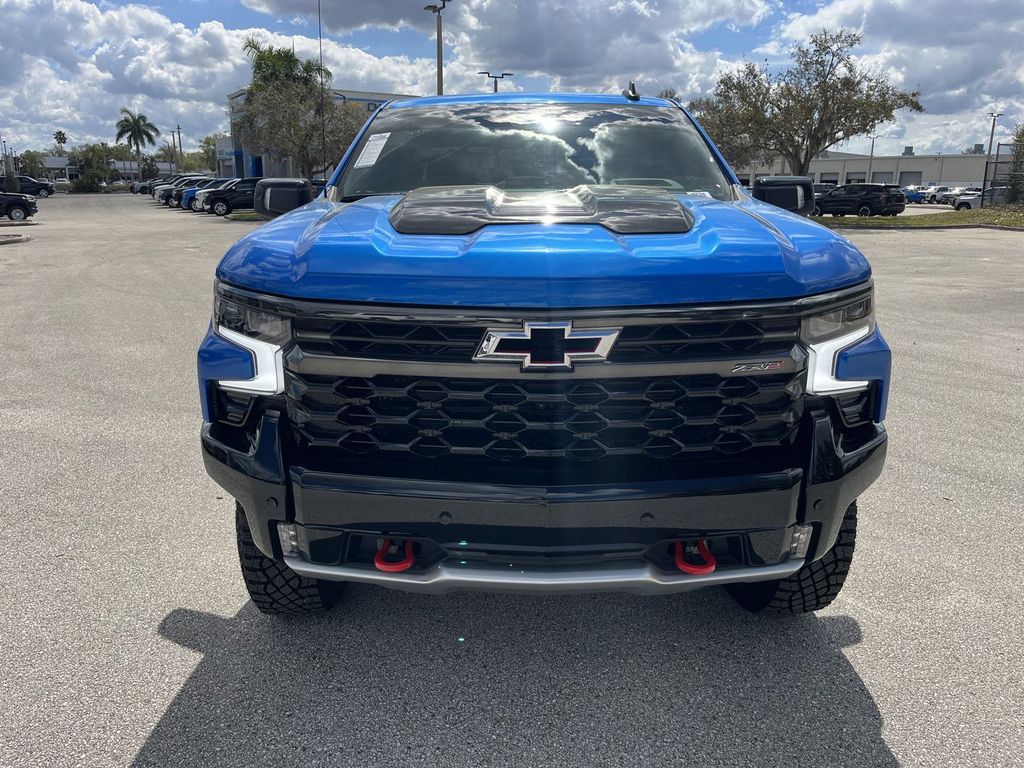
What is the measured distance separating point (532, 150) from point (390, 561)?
1999mm

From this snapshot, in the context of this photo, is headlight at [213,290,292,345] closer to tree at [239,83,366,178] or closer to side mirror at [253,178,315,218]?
side mirror at [253,178,315,218]

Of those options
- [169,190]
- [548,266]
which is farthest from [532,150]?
[169,190]

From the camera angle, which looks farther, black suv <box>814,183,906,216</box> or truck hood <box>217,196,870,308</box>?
black suv <box>814,183,906,216</box>

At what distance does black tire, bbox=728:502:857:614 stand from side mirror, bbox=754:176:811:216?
4.99 feet

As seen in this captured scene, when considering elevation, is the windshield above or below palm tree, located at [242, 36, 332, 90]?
below

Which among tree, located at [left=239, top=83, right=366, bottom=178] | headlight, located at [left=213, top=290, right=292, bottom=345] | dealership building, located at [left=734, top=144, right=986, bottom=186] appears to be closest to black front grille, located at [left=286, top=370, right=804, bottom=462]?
headlight, located at [left=213, top=290, right=292, bottom=345]

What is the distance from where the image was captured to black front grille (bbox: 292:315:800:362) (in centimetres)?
203

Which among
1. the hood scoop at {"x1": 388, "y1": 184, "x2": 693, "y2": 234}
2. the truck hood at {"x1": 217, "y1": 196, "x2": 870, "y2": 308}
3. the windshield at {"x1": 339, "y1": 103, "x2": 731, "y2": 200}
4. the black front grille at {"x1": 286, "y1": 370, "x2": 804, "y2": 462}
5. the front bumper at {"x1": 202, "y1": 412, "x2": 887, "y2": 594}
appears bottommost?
the front bumper at {"x1": 202, "y1": 412, "x2": 887, "y2": 594}

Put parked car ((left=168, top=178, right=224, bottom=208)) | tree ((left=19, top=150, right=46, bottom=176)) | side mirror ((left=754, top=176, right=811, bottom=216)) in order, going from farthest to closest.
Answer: tree ((left=19, top=150, right=46, bottom=176)) → parked car ((left=168, top=178, right=224, bottom=208)) → side mirror ((left=754, top=176, right=811, bottom=216))

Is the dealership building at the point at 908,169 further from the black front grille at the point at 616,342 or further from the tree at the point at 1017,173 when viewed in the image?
the black front grille at the point at 616,342

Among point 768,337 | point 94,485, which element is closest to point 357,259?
point 768,337

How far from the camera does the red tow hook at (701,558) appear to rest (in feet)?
7.19

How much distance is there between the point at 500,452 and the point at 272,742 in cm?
108

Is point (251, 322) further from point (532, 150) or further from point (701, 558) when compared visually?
point (532, 150)
